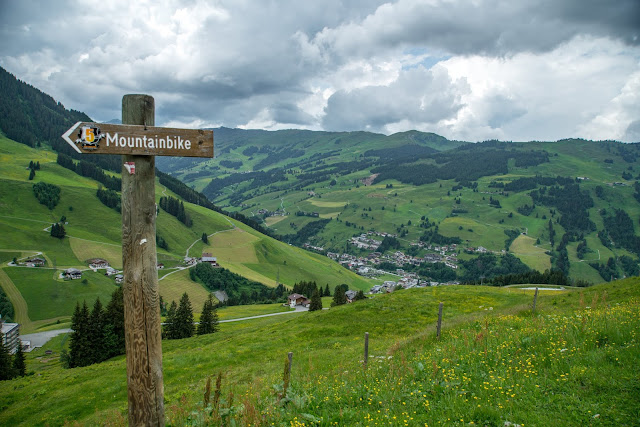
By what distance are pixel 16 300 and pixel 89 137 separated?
478 feet

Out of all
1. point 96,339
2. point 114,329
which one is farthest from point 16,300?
point 114,329

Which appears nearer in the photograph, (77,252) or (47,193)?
(77,252)

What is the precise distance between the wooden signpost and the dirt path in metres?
132

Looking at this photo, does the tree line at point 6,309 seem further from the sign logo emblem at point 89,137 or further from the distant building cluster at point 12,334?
the sign logo emblem at point 89,137

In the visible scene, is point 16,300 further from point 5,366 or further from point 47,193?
point 5,366

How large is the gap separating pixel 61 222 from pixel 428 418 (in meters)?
202

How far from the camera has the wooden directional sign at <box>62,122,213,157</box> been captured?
561 cm

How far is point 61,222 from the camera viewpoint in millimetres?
163500

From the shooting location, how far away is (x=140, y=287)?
595cm

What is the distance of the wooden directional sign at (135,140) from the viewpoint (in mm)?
5609

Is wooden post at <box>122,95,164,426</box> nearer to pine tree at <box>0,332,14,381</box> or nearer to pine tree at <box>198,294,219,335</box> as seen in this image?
pine tree at <box>0,332,14,381</box>

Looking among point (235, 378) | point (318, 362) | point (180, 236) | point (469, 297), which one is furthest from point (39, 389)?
point (180, 236)

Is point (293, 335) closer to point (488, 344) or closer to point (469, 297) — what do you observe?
point (469, 297)

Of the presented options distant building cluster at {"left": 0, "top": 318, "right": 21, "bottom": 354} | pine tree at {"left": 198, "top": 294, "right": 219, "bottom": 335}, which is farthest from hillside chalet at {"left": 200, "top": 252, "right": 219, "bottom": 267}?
pine tree at {"left": 198, "top": 294, "right": 219, "bottom": 335}
